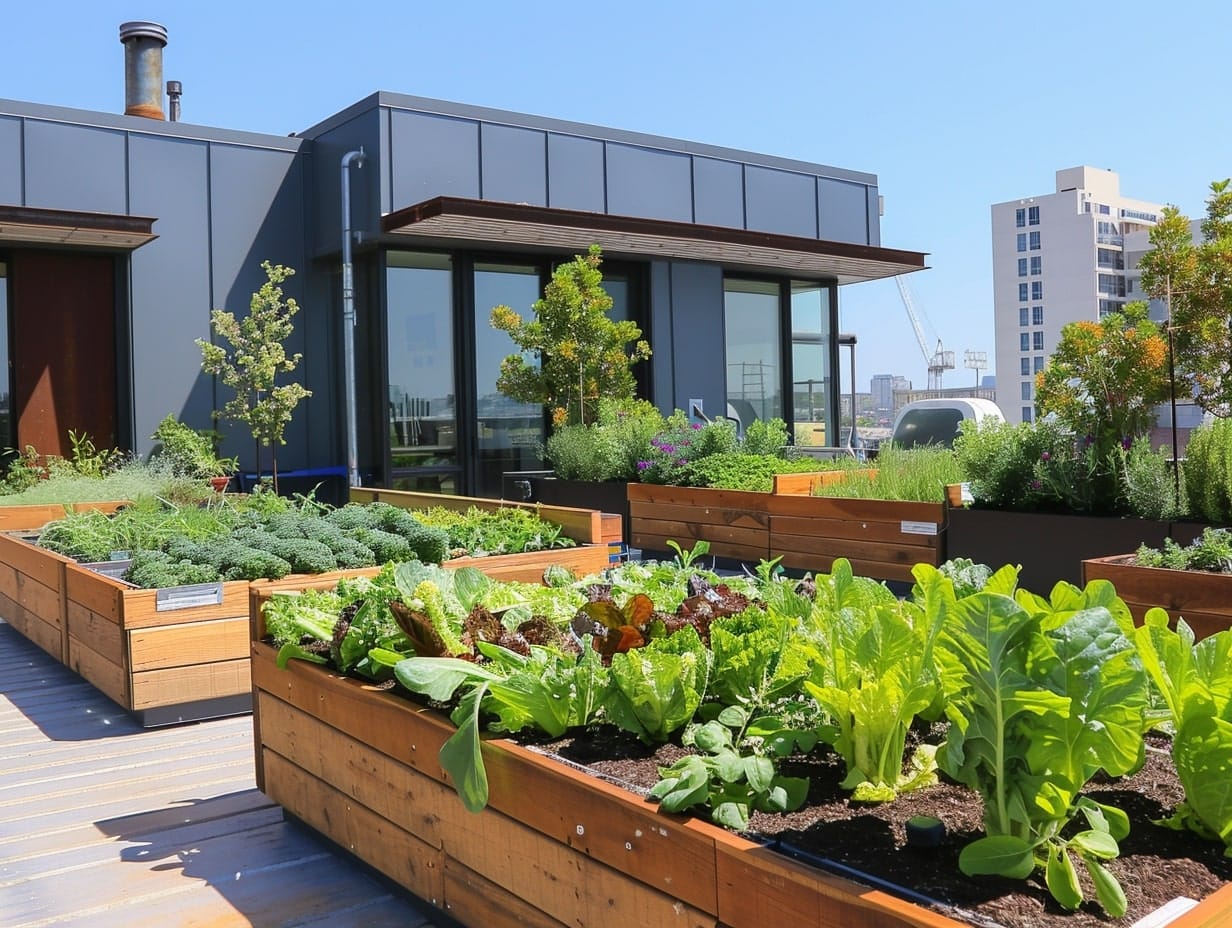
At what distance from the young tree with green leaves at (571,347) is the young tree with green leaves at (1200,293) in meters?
5.65

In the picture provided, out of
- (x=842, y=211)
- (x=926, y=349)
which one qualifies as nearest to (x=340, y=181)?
(x=842, y=211)

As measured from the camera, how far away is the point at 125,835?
11.9ft

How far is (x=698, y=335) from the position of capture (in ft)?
51.4

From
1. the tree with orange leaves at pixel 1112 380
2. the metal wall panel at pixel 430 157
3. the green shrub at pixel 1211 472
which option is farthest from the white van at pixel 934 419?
the green shrub at pixel 1211 472

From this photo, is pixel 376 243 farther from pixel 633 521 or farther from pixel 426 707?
pixel 426 707

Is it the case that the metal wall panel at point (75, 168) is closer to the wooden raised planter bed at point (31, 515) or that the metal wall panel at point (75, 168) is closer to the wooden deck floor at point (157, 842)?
the wooden raised planter bed at point (31, 515)

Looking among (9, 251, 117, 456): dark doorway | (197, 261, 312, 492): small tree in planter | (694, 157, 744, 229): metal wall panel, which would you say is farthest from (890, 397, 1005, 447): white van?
(9, 251, 117, 456): dark doorway

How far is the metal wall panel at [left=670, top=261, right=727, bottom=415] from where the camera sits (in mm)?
15406

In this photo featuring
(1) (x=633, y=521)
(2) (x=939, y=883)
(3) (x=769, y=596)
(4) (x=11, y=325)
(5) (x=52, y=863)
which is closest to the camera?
(2) (x=939, y=883)

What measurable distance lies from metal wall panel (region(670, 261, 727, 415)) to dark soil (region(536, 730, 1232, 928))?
13.3 metres

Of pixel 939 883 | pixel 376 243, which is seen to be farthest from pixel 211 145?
pixel 939 883

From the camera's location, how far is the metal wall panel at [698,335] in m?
15.4

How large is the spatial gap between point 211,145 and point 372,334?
10.1 ft

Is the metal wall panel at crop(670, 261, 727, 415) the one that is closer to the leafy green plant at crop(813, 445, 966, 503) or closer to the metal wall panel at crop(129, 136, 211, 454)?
the metal wall panel at crop(129, 136, 211, 454)
